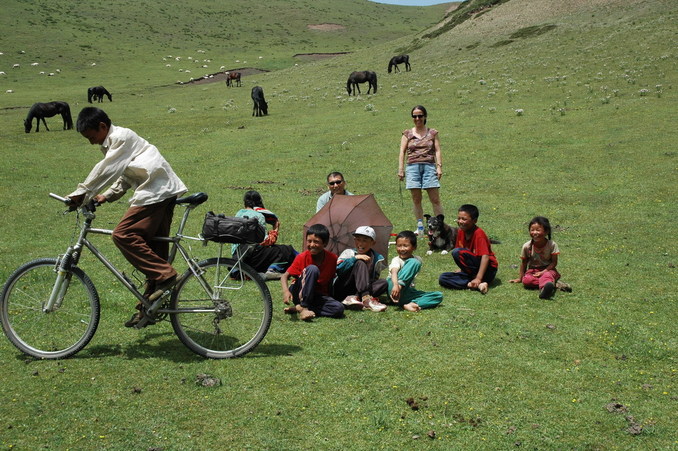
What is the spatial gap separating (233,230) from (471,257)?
3787mm

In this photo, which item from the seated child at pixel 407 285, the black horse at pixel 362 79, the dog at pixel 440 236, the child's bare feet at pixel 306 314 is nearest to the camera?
the child's bare feet at pixel 306 314

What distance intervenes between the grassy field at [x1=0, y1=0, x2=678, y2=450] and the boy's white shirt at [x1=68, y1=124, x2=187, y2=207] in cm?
157

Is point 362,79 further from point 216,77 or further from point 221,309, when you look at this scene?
point 221,309

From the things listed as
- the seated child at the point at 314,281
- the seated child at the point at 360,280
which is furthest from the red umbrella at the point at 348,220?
the seated child at the point at 314,281

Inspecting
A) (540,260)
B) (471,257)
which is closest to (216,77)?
(471,257)

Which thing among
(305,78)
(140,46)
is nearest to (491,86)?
(305,78)

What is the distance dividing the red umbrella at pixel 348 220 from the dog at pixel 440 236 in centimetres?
170

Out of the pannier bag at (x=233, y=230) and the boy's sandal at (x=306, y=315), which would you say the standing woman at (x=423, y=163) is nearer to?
the boy's sandal at (x=306, y=315)

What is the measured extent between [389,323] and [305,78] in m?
44.2

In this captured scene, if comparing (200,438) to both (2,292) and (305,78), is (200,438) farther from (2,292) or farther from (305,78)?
(305,78)

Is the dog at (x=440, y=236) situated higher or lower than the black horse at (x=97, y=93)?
lower

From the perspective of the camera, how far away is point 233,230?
18.4 ft

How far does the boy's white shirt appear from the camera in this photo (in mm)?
5637

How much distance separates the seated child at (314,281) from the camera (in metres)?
7.05
